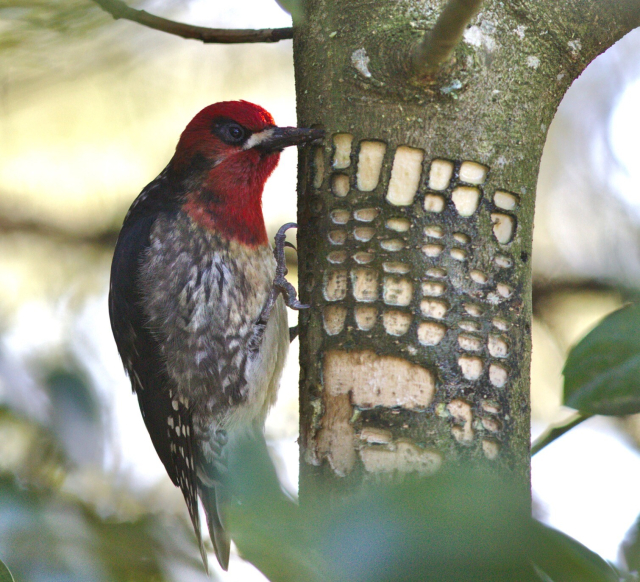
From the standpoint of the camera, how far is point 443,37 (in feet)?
3.73

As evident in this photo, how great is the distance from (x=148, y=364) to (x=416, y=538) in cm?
189

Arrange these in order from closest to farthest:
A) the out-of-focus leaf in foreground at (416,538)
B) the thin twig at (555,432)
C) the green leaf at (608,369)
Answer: the out-of-focus leaf in foreground at (416,538), the green leaf at (608,369), the thin twig at (555,432)

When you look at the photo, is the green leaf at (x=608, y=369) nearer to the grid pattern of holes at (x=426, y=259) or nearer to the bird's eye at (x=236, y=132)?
the grid pattern of holes at (x=426, y=259)

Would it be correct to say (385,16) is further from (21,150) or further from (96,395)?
(21,150)

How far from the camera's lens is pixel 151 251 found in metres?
2.25

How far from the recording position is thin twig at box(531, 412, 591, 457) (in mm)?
1148

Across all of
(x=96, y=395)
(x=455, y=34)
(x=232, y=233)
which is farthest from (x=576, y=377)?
(x=232, y=233)

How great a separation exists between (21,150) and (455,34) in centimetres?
214

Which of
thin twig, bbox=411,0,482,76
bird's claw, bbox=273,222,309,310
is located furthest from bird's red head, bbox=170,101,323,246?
thin twig, bbox=411,0,482,76

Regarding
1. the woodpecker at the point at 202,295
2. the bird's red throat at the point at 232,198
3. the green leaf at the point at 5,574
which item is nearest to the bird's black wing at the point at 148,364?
the woodpecker at the point at 202,295

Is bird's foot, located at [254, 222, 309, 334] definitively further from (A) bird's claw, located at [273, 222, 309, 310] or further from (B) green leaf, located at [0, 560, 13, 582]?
(B) green leaf, located at [0, 560, 13, 582]

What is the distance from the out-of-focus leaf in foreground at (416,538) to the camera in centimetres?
41

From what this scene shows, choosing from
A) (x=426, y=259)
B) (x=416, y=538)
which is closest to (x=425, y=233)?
(x=426, y=259)

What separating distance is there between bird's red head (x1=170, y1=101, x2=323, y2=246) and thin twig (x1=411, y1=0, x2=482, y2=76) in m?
0.98
